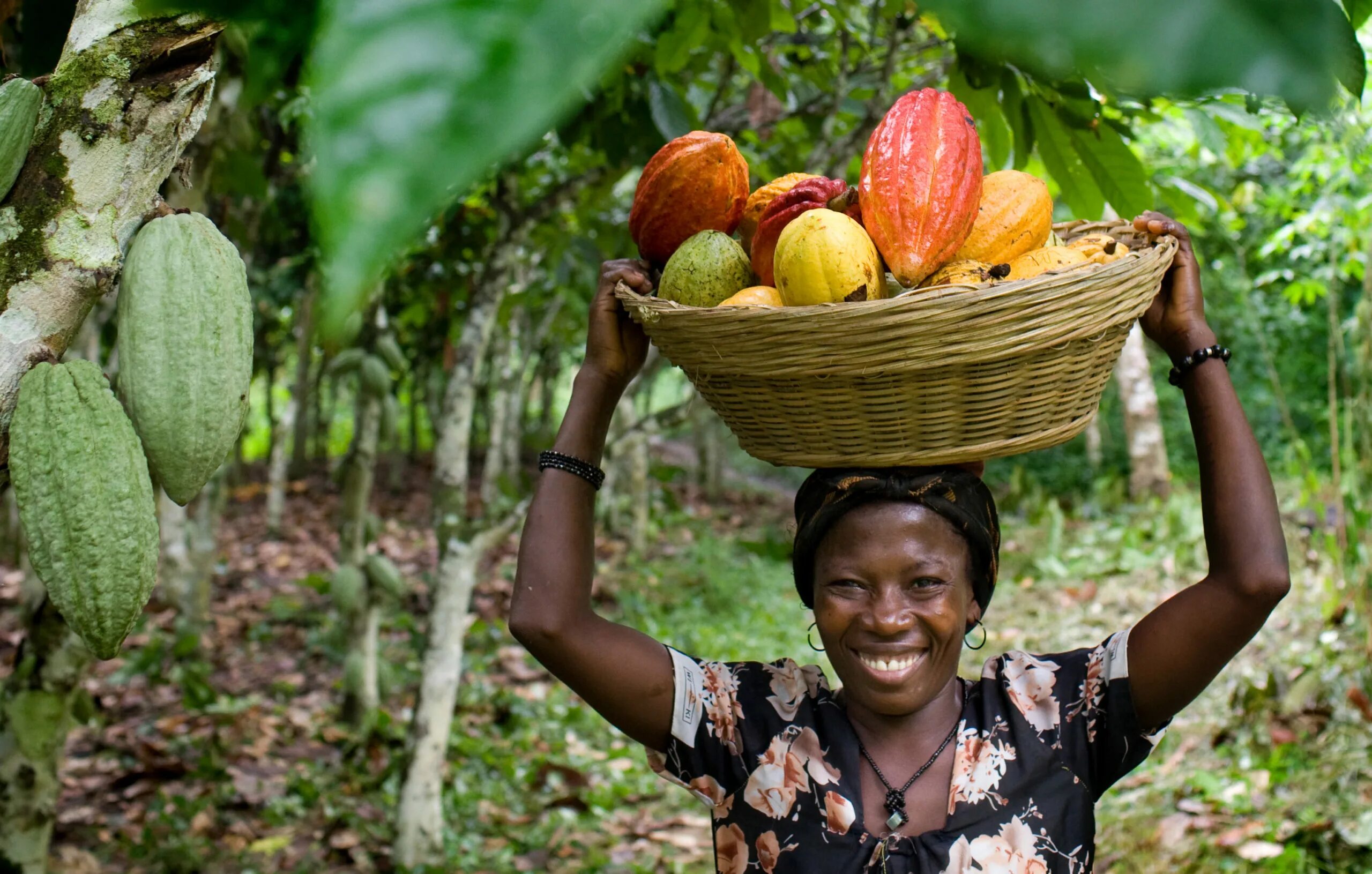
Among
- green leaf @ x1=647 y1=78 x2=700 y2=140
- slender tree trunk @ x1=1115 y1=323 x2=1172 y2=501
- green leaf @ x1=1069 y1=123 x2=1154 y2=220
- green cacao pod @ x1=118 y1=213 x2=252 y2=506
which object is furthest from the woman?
slender tree trunk @ x1=1115 y1=323 x2=1172 y2=501

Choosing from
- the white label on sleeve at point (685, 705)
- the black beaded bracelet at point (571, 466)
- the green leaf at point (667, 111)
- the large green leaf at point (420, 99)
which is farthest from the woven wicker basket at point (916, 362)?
the green leaf at point (667, 111)

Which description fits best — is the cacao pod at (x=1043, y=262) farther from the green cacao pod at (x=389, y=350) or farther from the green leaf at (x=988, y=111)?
the green cacao pod at (x=389, y=350)

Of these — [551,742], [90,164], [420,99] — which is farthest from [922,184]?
[551,742]

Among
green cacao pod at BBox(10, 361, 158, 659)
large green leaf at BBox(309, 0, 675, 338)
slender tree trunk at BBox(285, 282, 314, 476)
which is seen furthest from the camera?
slender tree trunk at BBox(285, 282, 314, 476)

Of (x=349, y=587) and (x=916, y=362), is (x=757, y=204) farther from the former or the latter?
(x=349, y=587)

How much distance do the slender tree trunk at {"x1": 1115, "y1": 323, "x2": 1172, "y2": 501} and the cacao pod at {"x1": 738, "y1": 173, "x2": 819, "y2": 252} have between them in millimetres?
5925

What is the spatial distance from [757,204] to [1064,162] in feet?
1.43

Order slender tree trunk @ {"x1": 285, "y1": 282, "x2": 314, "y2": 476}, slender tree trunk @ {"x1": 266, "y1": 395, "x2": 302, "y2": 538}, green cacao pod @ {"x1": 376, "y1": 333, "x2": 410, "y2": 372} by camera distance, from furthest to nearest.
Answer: slender tree trunk @ {"x1": 266, "y1": 395, "x2": 302, "y2": 538}
slender tree trunk @ {"x1": 285, "y1": 282, "x2": 314, "y2": 476}
green cacao pod @ {"x1": 376, "y1": 333, "x2": 410, "y2": 372}

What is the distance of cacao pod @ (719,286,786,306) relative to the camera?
1071 millimetres

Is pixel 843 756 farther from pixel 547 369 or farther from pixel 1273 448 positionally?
pixel 547 369

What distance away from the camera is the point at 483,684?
4574 mm

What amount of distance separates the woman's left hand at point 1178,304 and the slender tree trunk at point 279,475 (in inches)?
206

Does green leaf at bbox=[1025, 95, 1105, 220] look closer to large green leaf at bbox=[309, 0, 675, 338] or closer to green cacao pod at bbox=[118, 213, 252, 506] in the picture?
green cacao pod at bbox=[118, 213, 252, 506]

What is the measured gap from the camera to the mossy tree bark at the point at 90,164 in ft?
2.48
